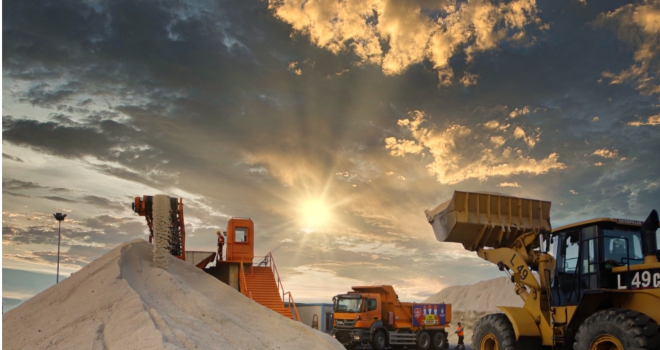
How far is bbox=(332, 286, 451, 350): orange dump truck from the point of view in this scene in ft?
80.1

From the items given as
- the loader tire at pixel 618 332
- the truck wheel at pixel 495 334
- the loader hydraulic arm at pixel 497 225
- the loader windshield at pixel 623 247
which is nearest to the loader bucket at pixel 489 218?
the loader hydraulic arm at pixel 497 225

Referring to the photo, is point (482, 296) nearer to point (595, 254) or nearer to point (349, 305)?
point (349, 305)

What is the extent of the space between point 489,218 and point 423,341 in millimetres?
12585

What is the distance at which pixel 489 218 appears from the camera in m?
15.9

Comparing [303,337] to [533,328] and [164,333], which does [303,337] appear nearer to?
[164,333]

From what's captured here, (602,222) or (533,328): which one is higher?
(602,222)

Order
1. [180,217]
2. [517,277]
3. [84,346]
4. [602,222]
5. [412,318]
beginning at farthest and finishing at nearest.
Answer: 1. [412,318]
2. [180,217]
3. [517,277]
4. [602,222]
5. [84,346]

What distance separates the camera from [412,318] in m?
26.3

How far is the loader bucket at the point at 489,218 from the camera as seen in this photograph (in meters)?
15.8

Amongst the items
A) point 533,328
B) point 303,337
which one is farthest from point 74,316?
point 533,328

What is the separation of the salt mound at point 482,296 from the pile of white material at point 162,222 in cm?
4721

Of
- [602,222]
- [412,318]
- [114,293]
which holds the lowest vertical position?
[412,318]

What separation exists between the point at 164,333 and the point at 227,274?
466 inches

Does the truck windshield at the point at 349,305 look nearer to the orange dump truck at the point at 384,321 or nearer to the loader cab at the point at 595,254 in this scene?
the orange dump truck at the point at 384,321
